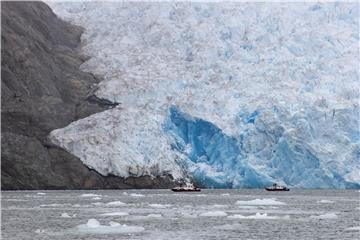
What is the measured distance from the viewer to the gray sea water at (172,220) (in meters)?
31.5

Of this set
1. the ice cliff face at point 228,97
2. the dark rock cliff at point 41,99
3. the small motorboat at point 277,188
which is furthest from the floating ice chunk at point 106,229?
the small motorboat at point 277,188

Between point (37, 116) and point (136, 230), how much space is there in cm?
3982

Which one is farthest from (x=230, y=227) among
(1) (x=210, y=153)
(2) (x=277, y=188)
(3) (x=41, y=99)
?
(3) (x=41, y=99)

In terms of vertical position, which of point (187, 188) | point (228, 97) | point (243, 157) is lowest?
point (187, 188)

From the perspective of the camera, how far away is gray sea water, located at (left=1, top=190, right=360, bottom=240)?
3145 centimetres

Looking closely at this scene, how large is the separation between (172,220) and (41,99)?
1601 inches

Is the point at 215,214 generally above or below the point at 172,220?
above

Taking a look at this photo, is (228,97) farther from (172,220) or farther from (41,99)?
(172,220)

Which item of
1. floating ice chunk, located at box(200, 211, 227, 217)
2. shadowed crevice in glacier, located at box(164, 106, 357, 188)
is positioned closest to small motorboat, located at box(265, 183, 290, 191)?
shadowed crevice in glacier, located at box(164, 106, 357, 188)

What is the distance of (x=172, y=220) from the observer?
37875 mm

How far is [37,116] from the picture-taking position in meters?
69.8

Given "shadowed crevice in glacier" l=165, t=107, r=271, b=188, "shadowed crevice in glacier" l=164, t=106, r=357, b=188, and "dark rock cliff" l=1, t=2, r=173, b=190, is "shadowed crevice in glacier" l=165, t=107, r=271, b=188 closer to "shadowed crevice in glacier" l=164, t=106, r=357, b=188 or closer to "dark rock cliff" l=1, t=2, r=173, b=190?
"shadowed crevice in glacier" l=164, t=106, r=357, b=188

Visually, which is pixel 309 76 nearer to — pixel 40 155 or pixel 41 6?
pixel 40 155

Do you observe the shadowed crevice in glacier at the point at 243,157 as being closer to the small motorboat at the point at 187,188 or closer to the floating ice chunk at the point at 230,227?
the small motorboat at the point at 187,188
